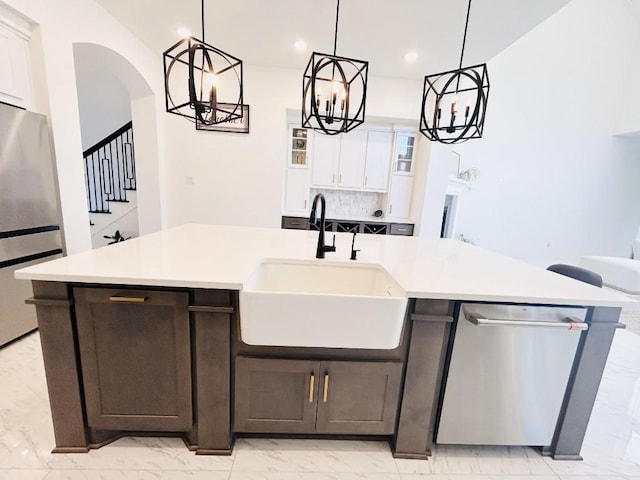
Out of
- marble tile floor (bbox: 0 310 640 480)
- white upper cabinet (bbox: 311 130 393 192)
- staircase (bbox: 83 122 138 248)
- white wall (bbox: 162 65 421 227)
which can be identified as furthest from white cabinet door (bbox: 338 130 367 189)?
marble tile floor (bbox: 0 310 640 480)

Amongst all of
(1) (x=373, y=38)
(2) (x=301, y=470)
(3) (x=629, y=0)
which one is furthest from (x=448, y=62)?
(3) (x=629, y=0)

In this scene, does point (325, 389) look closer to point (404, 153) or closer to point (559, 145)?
point (404, 153)

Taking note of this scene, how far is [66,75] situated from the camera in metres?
2.38

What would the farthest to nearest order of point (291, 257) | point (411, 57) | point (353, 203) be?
1. point (353, 203)
2. point (411, 57)
3. point (291, 257)

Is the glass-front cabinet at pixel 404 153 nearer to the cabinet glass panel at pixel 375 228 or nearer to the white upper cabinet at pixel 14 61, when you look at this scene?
the cabinet glass panel at pixel 375 228

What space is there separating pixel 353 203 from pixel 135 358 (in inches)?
162

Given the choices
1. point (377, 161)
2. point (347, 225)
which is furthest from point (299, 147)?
point (347, 225)

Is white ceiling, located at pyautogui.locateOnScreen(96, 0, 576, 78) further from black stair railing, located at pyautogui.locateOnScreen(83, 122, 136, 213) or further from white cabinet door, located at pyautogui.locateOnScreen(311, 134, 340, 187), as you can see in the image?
black stair railing, located at pyautogui.locateOnScreen(83, 122, 136, 213)

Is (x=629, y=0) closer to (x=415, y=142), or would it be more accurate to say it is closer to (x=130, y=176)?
(x=415, y=142)

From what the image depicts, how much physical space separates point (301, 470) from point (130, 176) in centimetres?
502

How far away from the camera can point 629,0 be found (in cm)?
548

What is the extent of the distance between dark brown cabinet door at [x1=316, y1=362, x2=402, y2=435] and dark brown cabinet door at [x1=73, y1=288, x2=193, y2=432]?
61 cm

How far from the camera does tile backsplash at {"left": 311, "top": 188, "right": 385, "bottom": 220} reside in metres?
4.87

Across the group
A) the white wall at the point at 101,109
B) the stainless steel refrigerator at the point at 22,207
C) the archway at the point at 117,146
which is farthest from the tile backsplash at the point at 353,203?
the white wall at the point at 101,109
